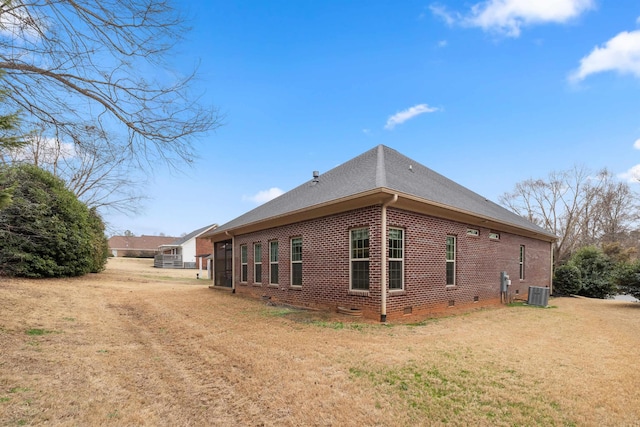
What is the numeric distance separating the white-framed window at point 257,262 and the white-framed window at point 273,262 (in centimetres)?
110

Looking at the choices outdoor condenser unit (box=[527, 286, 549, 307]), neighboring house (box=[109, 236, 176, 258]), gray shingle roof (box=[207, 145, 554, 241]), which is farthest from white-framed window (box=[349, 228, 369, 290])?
neighboring house (box=[109, 236, 176, 258])

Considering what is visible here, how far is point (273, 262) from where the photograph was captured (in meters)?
13.9

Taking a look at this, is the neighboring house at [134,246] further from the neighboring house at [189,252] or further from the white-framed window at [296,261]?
the white-framed window at [296,261]

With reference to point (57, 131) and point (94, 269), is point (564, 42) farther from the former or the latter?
point (94, 269)

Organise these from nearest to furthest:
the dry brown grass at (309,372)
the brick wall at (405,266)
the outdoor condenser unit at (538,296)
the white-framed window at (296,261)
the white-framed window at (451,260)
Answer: the dry brown grass at (309,372)
the brick wall at (405,266)
the white-framed window at (451,260)
the white-framed window at (296,261)
the outdoor condenser unit at (538,296)

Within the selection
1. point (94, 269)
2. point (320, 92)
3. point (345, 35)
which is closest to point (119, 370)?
point (345, 35)

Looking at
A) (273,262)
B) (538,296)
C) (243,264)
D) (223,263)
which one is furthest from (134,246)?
(538,296)

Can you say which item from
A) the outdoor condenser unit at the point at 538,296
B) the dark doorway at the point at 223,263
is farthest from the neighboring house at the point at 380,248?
the dark doorway at the point at 223,263

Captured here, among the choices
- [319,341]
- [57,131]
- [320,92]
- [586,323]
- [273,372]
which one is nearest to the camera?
[273,372]

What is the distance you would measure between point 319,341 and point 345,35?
10316 mm

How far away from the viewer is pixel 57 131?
20.0ft

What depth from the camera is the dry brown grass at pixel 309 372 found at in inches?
146

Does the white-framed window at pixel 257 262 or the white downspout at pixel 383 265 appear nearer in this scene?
the white downspout at pixel 383 265

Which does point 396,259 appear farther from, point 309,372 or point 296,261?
point 309,372
